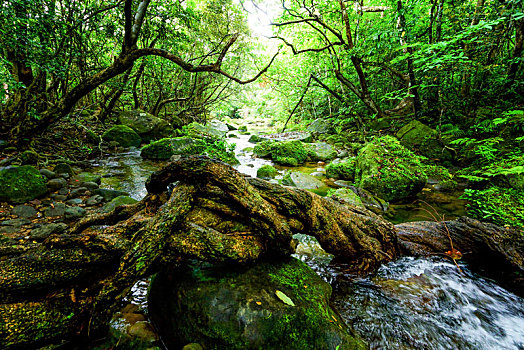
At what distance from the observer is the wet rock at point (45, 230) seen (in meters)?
3.55

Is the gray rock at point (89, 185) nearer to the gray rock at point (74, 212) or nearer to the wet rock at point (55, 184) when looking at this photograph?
the wet rock at point (55, 184)

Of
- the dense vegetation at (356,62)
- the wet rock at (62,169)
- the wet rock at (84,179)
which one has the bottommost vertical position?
the wet rock at (84,179)

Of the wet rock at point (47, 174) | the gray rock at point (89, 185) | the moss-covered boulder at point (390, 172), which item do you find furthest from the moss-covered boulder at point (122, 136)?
the moss-covered boulder at point (390, 172)

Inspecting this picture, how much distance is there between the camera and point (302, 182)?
7566 mm

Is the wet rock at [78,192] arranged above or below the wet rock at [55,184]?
below

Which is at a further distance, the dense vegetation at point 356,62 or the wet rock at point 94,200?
the dense vegetation at point 356,62

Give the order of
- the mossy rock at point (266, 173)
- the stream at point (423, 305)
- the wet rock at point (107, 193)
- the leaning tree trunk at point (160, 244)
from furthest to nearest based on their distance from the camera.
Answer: the mossy rock at point (266, 173), the wet rock at point (107, 193), the stream at point (423, 305), the leaning tree trunk at point (160, 244)

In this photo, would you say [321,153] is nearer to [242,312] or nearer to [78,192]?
[78,192]

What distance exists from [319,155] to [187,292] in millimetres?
10365

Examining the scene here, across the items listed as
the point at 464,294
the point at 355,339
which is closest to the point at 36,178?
the point at 355,339

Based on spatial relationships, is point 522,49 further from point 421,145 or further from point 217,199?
point 217,199

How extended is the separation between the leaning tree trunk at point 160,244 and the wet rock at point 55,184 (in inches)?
160

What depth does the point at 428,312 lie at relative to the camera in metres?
2.60

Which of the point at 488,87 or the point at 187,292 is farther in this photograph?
the point at 488,87
